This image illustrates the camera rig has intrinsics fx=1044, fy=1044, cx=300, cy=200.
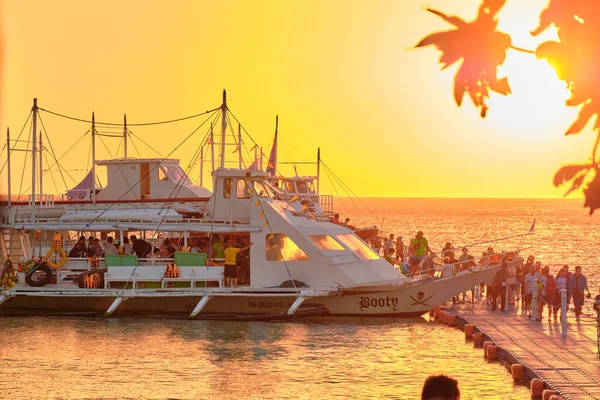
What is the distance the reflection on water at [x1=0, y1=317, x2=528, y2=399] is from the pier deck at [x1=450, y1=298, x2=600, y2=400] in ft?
2.12

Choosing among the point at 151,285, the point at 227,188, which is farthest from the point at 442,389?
the point at 227,188

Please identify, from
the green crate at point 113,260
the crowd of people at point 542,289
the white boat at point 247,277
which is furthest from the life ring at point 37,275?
the crowd of people at point 542,289

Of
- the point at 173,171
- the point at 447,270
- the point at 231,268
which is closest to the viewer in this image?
the point at 231,268

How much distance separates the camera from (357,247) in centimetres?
3397

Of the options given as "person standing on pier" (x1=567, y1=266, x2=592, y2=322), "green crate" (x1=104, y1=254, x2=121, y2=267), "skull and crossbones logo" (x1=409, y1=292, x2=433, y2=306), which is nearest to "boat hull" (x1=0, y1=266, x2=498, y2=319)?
"skull and crossbones logo" (x1=409, y1=292, x2=433, y2=306)

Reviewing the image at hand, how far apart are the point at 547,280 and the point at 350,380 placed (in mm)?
8508

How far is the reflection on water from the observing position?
22.2 meters

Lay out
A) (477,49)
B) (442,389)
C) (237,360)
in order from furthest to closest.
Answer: (237,360) < (442,389) < (477,49)

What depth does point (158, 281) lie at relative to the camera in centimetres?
3272

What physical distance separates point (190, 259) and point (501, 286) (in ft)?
31.3

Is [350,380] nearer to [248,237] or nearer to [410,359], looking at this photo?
[410,359]

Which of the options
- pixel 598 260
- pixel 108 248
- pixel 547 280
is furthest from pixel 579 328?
pixel 598 260

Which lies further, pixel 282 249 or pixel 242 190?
pixel 242 190

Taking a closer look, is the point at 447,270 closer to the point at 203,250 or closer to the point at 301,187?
the point at 203,250
